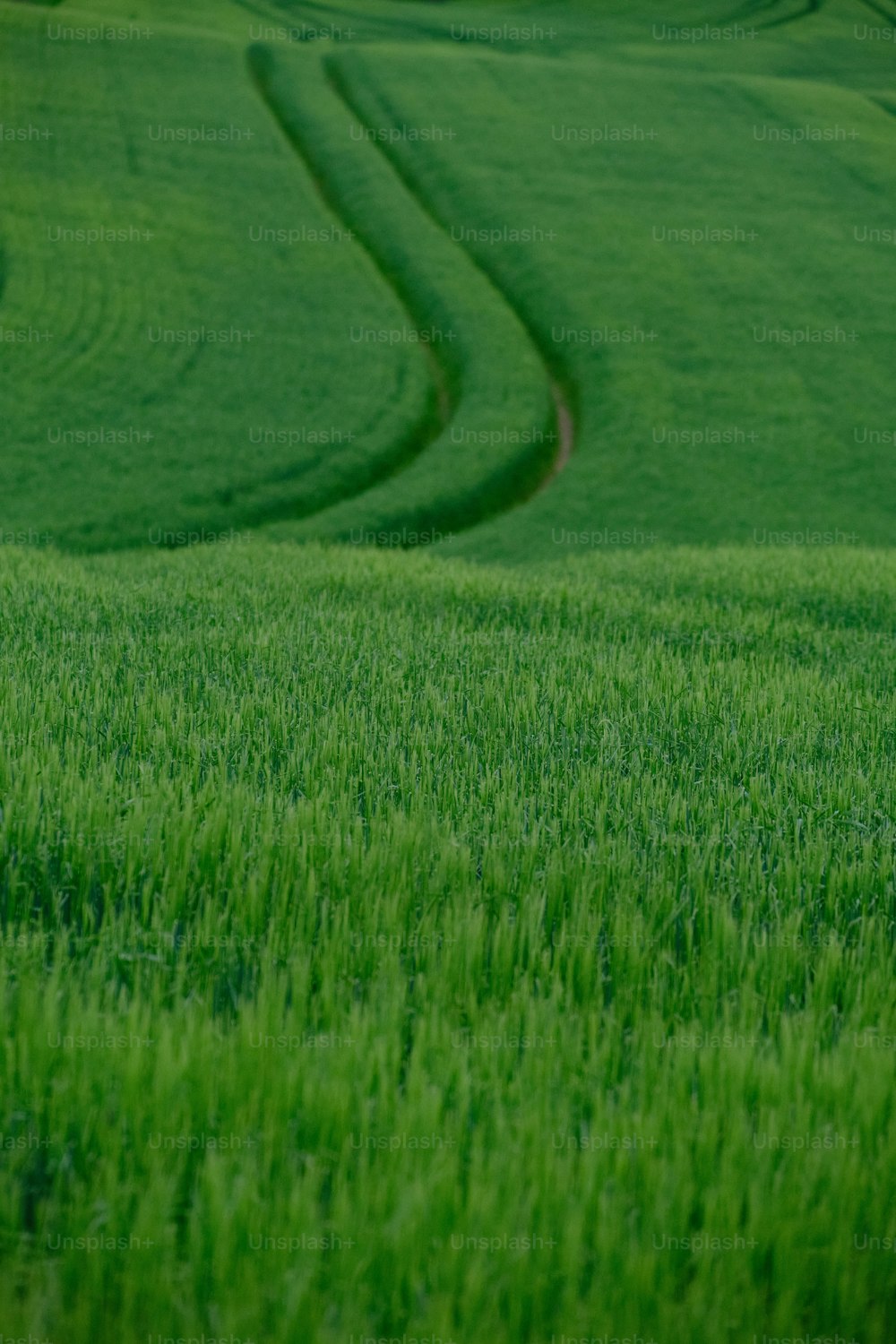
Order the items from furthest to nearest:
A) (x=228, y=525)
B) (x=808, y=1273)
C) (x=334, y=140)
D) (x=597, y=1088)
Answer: (x=334, y=140), (x=228, y=525), (x=597, y=1088), (x=808, y=1273)

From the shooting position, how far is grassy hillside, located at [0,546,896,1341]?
2193 mm

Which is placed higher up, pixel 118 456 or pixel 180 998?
pixel 180 998

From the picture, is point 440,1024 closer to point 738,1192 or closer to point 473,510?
point 738,1192

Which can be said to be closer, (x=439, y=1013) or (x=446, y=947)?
(x=439, y=1013)

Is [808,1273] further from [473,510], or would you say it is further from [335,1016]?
[473,510]

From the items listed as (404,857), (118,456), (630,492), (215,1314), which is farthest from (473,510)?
(215,1314)

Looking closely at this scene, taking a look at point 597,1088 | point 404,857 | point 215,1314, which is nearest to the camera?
point 215,1314

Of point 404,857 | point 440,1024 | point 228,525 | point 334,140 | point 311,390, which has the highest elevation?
point 334,140

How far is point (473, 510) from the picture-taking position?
33281mm

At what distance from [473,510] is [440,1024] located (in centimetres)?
3087

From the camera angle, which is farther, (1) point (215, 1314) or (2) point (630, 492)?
(2) point (630, 492)

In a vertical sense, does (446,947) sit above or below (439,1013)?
below

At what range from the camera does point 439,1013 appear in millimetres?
2996

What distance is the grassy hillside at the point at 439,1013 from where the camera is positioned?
219 centimetres
